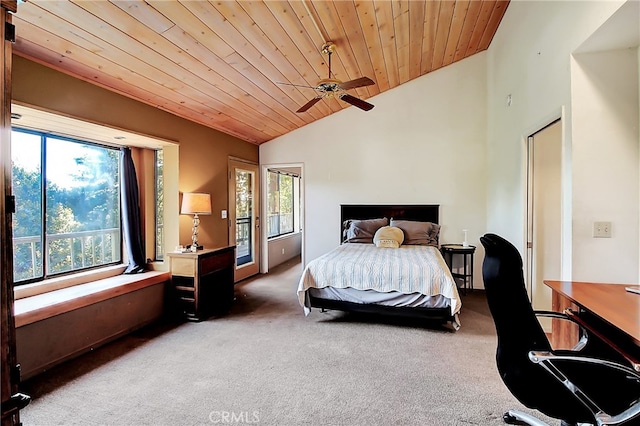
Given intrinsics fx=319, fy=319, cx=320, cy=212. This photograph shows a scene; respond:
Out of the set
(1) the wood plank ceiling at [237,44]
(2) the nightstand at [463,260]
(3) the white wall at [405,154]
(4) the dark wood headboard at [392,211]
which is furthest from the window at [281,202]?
(2) the nightstand at [463,260]

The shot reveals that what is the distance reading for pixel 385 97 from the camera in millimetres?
5352

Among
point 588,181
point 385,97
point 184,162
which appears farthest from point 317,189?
point 588,181

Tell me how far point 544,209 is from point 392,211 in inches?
90.8

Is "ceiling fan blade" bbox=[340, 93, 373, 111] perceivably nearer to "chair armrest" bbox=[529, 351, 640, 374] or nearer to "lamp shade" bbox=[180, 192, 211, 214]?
"lamp shade" bbox=[180, 192, 211, 214]

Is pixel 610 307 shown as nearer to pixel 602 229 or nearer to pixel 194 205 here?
pixel 602 229

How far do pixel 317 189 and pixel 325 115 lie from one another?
1304mm

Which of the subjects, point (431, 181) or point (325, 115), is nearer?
point (431, 181)

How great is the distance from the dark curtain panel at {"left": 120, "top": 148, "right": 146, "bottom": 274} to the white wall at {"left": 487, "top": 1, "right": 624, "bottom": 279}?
167 inches

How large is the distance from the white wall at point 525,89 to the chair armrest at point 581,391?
4.01 ft

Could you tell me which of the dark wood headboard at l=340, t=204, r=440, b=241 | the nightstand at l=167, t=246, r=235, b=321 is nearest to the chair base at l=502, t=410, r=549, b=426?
the nightstand at l=167, t=246, r=235, b=321

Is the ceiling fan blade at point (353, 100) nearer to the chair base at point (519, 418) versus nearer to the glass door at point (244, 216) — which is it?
the glass door at point (244, 216)

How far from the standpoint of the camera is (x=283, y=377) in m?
2.43

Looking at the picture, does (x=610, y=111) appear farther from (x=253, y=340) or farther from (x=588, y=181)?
(x=253, y=340)

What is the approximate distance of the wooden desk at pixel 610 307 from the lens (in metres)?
1.41
